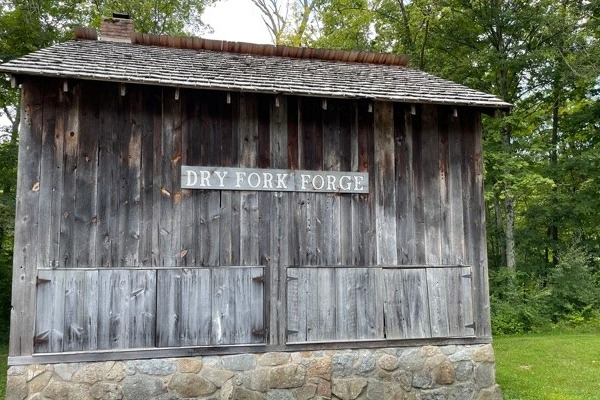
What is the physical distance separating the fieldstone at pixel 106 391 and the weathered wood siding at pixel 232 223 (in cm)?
43

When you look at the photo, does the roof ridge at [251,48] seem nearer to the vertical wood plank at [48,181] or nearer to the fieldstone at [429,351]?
the vertical wood plank at [48,181]

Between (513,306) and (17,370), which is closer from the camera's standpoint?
(17,370)

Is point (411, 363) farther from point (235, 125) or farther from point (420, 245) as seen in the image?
point (235, 125)

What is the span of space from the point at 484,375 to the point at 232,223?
392 centimetres

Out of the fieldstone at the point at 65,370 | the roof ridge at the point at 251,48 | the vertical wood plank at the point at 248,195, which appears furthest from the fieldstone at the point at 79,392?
the roof ridge at the point at 251,48

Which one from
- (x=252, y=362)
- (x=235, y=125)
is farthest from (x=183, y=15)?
(x=252, y=362)

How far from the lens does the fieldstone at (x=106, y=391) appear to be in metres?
5.71

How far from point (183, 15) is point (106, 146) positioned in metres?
15.3

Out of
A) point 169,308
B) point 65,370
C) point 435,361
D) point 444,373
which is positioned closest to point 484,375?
point 444,373

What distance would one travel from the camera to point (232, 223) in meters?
6.34

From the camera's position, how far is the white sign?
20.6 ft

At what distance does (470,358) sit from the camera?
6.80m

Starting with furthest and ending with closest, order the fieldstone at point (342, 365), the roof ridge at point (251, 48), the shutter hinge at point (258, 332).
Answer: the roof ridge at point (251, 48) → the fieldstone at point (342, 365) → the shutter hinge at point (258, 332)

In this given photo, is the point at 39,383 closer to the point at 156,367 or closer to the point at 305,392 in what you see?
the point at 156,367
